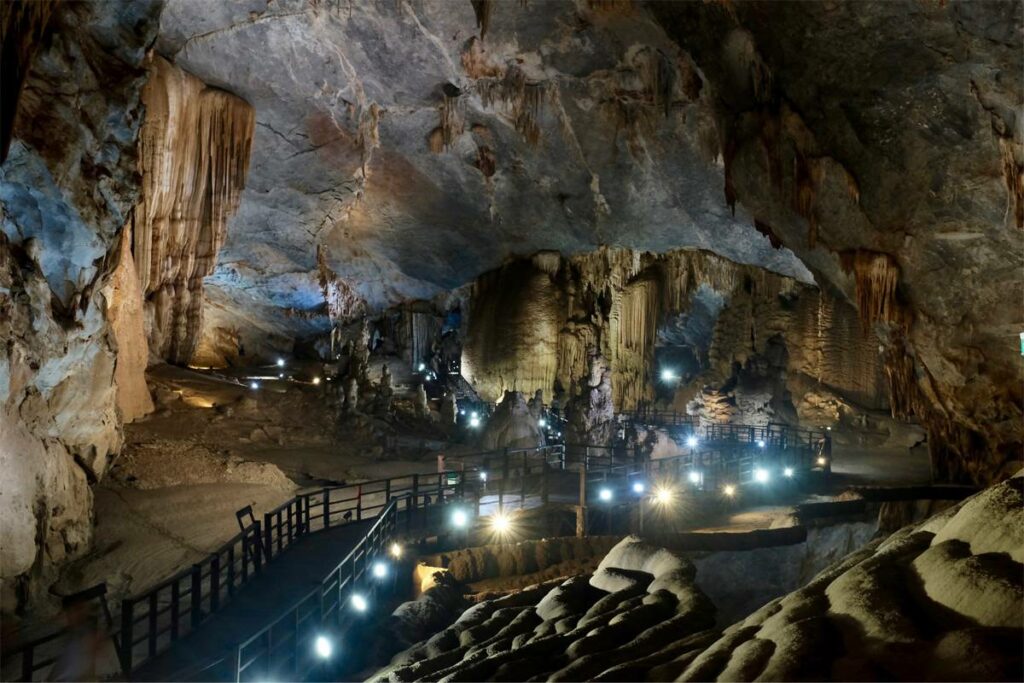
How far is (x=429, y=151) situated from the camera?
16875 mm

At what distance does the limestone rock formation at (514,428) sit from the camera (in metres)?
17.1

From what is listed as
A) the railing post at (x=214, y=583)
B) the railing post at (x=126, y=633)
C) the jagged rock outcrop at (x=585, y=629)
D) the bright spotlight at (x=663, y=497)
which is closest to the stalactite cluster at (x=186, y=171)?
the railing post at (x=214, y=583)

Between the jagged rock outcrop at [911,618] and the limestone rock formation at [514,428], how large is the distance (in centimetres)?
1250

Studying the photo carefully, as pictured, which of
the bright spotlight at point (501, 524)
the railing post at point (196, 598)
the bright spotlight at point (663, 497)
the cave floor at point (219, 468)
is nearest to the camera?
the railing post at point (196, 598)

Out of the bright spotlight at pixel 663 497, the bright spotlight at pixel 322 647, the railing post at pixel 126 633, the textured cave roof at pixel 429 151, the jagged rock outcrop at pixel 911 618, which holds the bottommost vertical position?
the bright spotlight at pixel 322 647

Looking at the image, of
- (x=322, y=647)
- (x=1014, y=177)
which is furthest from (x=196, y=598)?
(x=1014, y=177)

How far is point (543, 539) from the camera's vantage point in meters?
11.5

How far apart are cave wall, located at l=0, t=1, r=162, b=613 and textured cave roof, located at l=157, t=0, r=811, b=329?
3.21 m

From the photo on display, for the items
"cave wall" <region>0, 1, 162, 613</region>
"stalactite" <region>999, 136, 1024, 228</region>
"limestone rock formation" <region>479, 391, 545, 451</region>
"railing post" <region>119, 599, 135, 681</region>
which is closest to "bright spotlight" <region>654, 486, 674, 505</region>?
"limestone rock formation" <region>479, 391, 545, 451</region>

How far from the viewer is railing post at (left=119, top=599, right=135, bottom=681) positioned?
6.54 meters

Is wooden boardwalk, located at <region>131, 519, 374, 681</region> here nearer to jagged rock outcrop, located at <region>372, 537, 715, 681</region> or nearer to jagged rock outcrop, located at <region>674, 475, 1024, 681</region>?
jagged rock outcrop, located at <region>372, 537, 715, 681</region>

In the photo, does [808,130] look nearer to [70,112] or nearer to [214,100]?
[70,112]

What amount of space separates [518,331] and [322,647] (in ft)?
46.5

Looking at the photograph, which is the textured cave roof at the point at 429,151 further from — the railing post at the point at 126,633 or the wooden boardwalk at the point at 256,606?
the railing post at the point at 126,633
